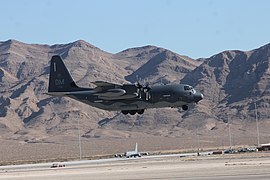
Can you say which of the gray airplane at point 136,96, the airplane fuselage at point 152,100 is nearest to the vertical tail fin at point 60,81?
the gray airplane at point 136,96

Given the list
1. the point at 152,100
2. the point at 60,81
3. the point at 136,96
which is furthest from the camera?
the point at 60,81

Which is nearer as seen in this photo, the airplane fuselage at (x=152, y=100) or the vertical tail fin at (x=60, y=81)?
the airplane fuselage at (x=152, y=100)

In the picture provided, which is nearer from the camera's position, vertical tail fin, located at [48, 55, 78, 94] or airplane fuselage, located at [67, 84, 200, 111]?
airplane fuselage, located at [67, 84, 200, 111]

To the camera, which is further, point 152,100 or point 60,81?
point 60,81

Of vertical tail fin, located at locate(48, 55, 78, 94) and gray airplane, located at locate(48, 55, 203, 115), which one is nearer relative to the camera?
gray airplane, located at locate(48, 55, 203, 115)

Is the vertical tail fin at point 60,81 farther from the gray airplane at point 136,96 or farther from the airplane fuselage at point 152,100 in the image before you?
the airplane fuselage at point 152,100

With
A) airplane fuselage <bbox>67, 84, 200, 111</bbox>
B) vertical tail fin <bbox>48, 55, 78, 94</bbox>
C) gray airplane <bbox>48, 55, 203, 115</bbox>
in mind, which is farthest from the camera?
vertical tail fin <bbox>48, 55, 78, 94</bbox>

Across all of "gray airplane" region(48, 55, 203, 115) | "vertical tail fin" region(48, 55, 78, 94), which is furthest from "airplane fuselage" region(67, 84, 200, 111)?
"vertical tail fin" region(48, 55, 78, 94)

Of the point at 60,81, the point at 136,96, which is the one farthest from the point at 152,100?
the point at 60,81

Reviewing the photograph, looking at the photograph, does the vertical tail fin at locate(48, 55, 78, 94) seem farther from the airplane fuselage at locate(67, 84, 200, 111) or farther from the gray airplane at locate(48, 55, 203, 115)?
the airplane fuselage at locate(67, 84, 200, 111)

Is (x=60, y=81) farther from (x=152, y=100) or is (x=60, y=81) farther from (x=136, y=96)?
(x=152, y=100)

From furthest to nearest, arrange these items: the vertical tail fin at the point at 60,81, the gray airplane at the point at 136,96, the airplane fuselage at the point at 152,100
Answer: the vertical tail fin at the point at 60,81, the gray airplane at the point at 136,96, the airplane fuselage at the point at 152,100

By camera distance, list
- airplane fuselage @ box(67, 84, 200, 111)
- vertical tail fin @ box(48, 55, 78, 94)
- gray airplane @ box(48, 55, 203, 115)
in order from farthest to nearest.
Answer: vertical tail fin @ box(48, 55, 78, 94) < gray airplane @ box(48, 55, 203, 115) < airplane fuselage @ box(67, 84, 200, 111)

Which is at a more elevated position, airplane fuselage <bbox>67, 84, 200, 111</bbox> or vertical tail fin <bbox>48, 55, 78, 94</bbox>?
vertical tail fin <bbox>48, 55, 78, 94</bbox>
